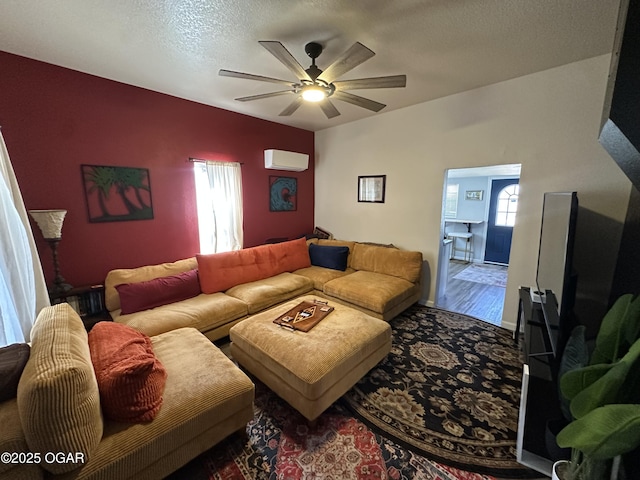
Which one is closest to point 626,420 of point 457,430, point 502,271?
point 457,430

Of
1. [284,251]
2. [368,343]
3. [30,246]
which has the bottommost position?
[368,343]

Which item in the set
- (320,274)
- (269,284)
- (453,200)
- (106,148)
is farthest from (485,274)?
(106,148)

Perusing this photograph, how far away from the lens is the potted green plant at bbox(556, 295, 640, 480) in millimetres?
761

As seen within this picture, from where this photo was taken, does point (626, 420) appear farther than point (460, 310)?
No

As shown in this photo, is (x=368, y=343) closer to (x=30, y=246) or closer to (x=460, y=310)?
(x=460, y=310)

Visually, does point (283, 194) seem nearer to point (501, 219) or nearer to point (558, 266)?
point (558, 266)

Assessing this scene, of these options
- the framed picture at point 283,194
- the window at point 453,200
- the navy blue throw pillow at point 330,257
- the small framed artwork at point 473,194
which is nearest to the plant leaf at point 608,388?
the navy blue throw pillow at point 330,257

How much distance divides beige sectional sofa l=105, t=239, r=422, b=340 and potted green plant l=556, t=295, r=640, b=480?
1.79m

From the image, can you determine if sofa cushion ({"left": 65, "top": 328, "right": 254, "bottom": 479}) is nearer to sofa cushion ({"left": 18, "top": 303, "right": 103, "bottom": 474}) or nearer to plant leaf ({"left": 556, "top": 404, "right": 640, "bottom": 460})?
sofa cushion ({"left": 18, "top": 303, "right": 103, "bottom": 474})

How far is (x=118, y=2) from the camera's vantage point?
1548mm

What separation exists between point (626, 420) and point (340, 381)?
1.36 meters

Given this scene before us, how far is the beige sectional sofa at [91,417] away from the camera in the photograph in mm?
972

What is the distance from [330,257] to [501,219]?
4.74m

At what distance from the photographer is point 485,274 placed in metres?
5.20
